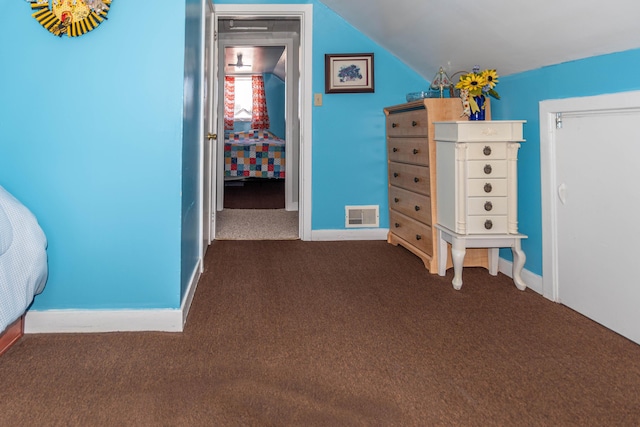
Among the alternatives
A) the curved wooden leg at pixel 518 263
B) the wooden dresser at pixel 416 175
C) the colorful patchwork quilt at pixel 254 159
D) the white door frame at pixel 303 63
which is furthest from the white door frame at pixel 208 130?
the colorful patchwork quilt at pixel 254 159

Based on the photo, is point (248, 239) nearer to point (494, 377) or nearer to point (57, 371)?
point (57, 371)

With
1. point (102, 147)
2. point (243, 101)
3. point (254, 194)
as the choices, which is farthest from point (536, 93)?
point (243, 101)

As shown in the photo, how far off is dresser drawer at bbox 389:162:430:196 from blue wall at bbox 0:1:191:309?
5.30ft

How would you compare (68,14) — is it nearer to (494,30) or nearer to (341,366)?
(341,366)

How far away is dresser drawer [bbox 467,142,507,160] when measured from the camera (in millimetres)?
2631

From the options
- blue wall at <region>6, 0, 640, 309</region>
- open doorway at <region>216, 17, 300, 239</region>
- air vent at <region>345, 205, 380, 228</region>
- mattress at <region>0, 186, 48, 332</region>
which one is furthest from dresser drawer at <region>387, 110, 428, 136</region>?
mattress at <region>0, 186, 48, 332</region>

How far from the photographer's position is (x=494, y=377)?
1630 millimetres

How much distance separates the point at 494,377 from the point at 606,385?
1.14 feet

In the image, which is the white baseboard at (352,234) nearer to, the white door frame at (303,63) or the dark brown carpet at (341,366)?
the white door frame at (303,63)

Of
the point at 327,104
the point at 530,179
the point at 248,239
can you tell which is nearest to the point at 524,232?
the point at 530,179

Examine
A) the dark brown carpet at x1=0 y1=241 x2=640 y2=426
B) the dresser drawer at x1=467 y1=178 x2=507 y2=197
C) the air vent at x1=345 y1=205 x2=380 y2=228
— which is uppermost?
the dresser drawer at x1=467 y1=178 x2=507 y2=197

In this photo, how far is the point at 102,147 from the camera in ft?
6.59

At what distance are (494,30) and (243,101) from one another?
27.6 ft

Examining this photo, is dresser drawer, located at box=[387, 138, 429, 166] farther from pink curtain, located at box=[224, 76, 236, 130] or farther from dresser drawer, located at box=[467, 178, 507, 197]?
pink curtain, located at box=[224, 76, 236, 130]
